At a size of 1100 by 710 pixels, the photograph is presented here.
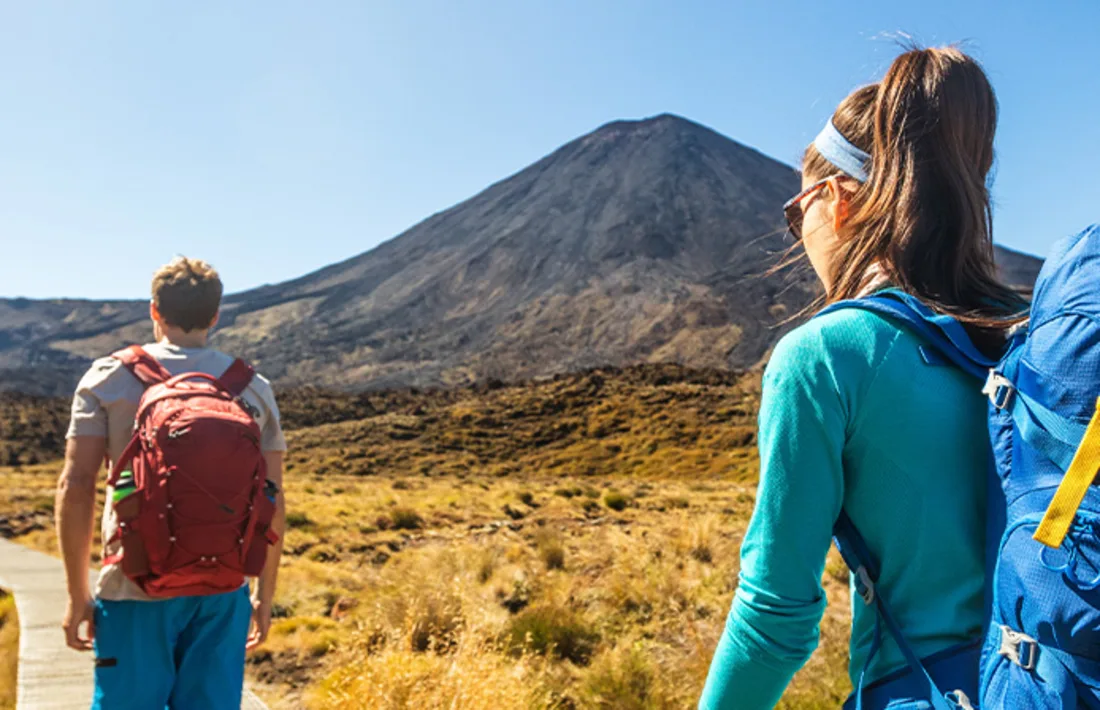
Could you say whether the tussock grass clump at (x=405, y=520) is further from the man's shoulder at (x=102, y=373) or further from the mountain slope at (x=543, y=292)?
the mountain slope at (x=543, y=292)

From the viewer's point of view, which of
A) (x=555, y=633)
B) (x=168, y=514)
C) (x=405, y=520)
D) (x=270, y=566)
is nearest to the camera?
(x=168, y=514)

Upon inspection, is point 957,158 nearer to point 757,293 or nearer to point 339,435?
point 339,435

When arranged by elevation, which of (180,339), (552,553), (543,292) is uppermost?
(543,292)

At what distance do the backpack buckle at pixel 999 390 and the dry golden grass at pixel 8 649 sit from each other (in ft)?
14.2

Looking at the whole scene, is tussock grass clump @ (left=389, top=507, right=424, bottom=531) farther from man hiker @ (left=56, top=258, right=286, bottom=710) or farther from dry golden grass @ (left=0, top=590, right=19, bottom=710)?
man hiker @ (left=56, top=258, right=286, bottom=710)

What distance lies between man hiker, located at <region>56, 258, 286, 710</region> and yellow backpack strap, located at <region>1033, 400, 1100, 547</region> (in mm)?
1750

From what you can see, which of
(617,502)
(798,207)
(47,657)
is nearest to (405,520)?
(617,502)

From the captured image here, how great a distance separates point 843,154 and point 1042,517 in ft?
1.94

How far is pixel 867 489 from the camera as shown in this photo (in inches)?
38.3

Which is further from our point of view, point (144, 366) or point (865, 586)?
point (144, 366)

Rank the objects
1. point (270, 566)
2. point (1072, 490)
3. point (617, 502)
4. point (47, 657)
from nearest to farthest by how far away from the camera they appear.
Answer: point (1072, 490) → point (270, 566) → point (47, 657) → point (617, 502)

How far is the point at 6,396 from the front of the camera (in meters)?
56.8

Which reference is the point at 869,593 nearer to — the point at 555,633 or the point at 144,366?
the point at 144,366

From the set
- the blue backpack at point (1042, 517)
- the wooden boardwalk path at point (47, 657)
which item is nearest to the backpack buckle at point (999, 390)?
the blue backpack at point (1042, 517)
